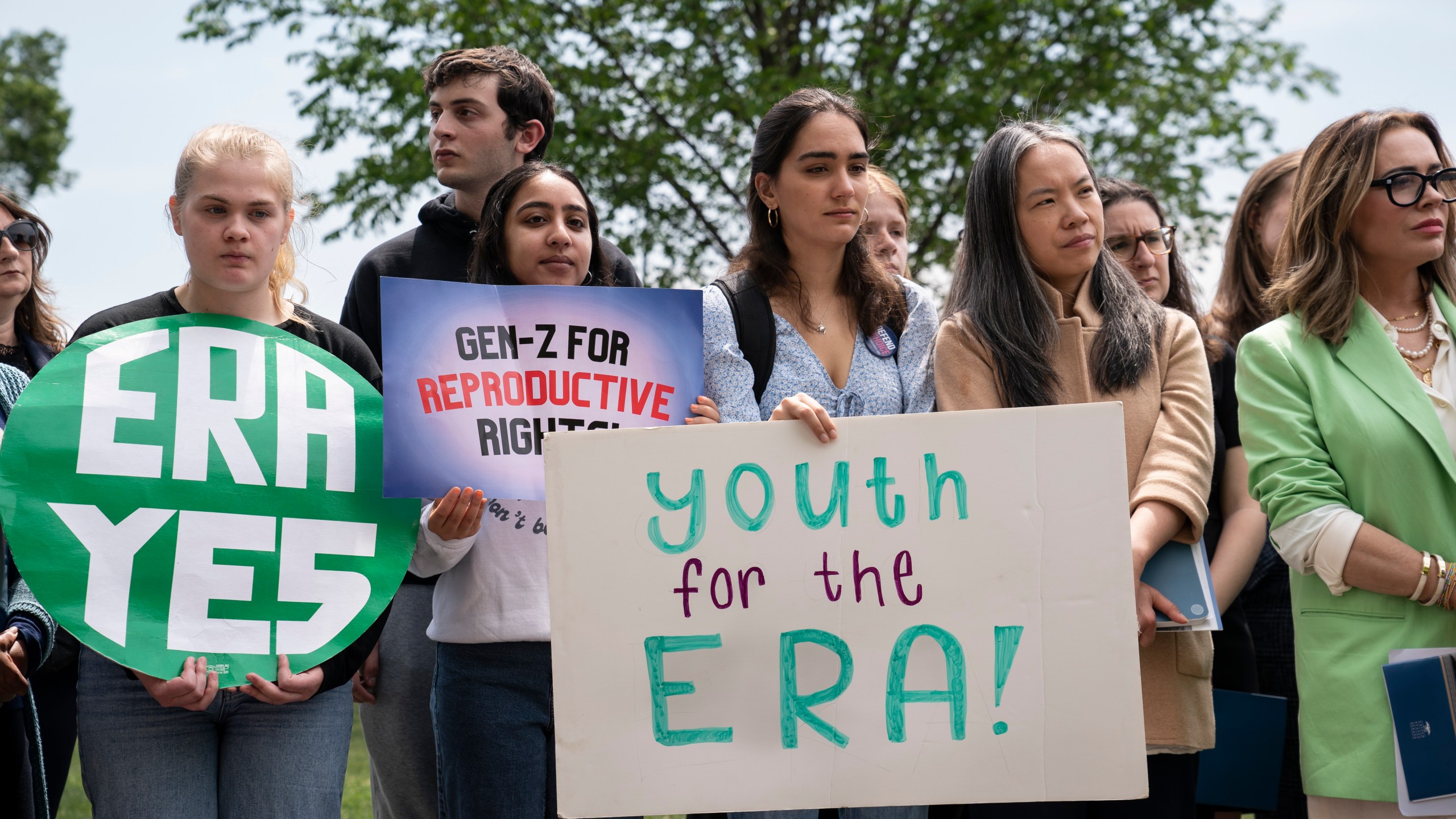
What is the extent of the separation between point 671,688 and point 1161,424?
1381mm

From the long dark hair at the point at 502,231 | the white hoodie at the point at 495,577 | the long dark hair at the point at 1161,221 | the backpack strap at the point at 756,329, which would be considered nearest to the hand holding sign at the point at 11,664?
the white hoodie at the point at 495,577

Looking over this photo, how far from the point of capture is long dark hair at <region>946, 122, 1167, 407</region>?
2.90m

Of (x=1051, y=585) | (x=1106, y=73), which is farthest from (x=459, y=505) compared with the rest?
(x=1106, y=73)

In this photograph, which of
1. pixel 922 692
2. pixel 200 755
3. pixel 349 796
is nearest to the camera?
pixel 922 692

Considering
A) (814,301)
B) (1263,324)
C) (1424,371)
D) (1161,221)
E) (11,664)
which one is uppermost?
(1161,221)

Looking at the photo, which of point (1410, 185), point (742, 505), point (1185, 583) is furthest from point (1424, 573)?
point (742, 505)

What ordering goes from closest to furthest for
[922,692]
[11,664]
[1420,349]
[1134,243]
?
1. [922,692]
2. [11,664]
3. [1420,349]
4. [1134,243]

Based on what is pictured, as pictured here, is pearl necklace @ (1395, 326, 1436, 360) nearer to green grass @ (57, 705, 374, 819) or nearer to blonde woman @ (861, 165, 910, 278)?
blonde woman @ (861, 165, 910, 278)

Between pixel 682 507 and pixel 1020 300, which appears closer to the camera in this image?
pixel 682 507

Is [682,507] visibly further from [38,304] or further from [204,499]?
[38,304]

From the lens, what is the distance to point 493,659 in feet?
9.60

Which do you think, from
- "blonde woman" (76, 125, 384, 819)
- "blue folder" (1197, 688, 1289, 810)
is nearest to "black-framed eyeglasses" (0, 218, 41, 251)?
"blonde woman" (76, 125, 384, 819)

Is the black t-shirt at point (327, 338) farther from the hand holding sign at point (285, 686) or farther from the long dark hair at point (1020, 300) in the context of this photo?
the long dark hair at point (1020, 300)

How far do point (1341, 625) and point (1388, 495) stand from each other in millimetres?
322
